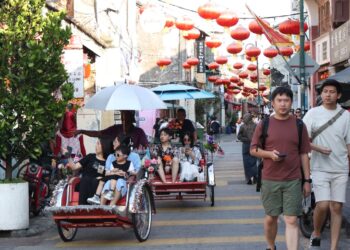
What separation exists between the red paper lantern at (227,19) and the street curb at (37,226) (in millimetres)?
8685

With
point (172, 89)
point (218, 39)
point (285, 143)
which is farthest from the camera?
point (218, 39)

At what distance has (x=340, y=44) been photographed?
21656 mm

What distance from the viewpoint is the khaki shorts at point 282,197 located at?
6469 mm

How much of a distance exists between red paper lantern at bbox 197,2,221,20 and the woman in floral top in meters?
6.08

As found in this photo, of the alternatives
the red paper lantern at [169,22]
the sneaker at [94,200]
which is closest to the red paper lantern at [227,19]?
the red paper lantern at [169,22]

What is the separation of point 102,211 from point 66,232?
113 cm

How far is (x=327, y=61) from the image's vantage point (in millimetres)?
25344

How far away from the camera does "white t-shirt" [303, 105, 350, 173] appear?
279 inches

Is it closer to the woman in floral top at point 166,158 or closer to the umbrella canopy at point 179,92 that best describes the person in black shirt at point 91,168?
the woman in floral top at point 166,158

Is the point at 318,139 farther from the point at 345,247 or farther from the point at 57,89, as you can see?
the point at 57,89

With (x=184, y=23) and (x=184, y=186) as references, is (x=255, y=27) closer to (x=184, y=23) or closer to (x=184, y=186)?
(x=184, y=23)

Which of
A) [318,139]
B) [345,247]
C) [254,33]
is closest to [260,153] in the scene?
[318,139]

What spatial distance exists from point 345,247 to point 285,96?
247 cm

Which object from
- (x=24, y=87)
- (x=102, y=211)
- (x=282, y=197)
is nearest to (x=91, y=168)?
(x=102, y=211)
